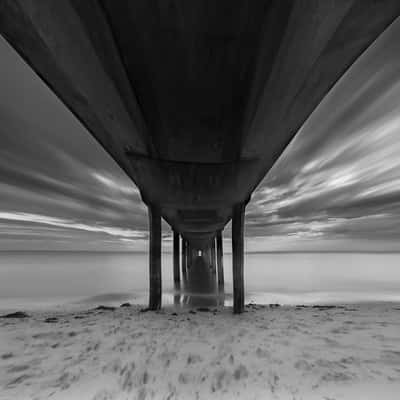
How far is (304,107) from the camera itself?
3111mm

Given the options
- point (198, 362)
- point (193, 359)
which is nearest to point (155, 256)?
point (193, 359)

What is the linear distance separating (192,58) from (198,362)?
403 cm

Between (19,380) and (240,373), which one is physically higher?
(19,380)

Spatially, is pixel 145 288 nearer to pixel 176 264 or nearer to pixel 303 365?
pixel 176 264

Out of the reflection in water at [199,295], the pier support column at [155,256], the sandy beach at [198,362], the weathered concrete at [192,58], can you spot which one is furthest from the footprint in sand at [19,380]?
the reflection in water at [199,295]

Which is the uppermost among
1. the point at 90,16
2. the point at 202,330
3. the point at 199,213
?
the point at 90,16

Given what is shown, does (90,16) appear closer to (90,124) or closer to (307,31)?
(90,124)

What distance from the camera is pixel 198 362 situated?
2.67m

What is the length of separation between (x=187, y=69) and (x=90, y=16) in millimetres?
1090

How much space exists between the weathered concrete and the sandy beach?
352 cm

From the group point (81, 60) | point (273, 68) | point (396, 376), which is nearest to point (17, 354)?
point (81, 60)

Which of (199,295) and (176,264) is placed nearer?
(199,295)

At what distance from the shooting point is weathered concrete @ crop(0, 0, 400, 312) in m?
1.87

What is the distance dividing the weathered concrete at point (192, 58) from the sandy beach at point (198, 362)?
11.5 feet
